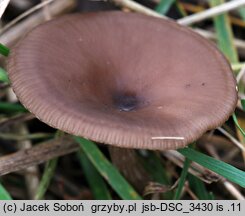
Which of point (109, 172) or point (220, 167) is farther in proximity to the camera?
point (109, 172)

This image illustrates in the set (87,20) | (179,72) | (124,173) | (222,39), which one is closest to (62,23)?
(87,20)

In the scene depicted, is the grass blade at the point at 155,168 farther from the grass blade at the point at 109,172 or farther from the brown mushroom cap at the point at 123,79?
the brown mushroom cap at the point at 123,79

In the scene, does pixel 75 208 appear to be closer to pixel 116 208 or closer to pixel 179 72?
pixel 116 208

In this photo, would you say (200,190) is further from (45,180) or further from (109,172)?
(45,180)

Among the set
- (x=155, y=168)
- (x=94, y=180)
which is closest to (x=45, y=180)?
(x=94, y=180)

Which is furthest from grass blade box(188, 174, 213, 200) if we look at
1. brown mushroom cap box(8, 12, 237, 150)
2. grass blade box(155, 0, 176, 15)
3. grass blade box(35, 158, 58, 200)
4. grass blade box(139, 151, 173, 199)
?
grass blade box(155, 0, 176, 15)

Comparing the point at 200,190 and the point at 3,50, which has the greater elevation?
the point at 3,50

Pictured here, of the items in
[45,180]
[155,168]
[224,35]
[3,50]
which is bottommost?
[155,168]

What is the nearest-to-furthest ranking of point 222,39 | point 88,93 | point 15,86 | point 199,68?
1. point 15,86
2. point 88,93
3. point 199,68
4. point 222,39
